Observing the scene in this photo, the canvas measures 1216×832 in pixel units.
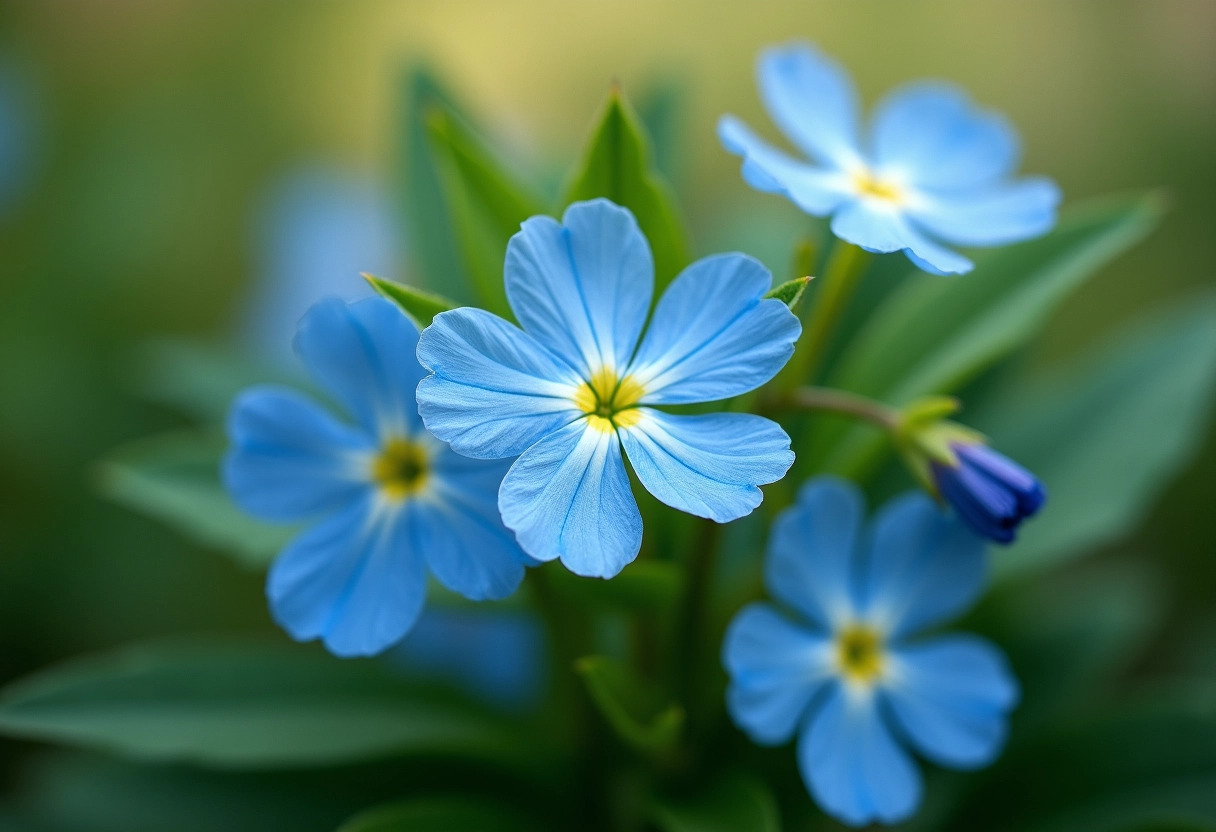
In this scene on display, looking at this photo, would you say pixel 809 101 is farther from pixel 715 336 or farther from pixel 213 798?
pixel 213 798

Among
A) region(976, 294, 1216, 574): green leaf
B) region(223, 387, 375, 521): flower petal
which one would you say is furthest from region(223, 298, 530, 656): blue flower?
region(976, 294, 1216, 574): green leaf

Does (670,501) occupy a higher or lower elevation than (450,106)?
lower

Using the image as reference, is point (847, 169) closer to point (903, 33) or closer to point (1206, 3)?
point (903, 33)

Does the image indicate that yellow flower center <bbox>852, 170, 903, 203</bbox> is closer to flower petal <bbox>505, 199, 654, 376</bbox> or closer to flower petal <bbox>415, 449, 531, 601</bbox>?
flower petal <bbox>505, 199, 654, 376</bbox>

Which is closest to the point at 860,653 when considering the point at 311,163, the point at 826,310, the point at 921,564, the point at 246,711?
the point at 921,564

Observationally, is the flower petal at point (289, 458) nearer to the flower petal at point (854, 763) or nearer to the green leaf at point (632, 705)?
the green leaf at point (632, 705)

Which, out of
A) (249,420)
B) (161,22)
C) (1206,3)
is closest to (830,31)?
(1206,3)
